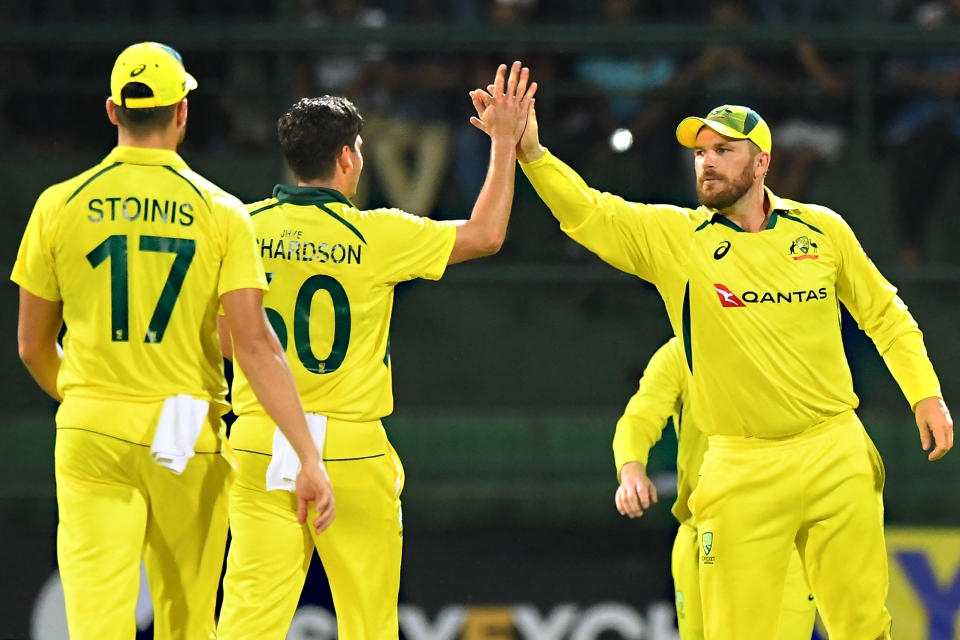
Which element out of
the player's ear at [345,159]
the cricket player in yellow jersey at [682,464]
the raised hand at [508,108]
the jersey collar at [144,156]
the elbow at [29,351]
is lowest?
the cricket player in yellow jersey at [682,464]

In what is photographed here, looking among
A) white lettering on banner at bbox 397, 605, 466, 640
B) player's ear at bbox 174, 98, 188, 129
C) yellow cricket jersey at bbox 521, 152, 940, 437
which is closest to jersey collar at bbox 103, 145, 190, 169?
player's ear at bbox 174, 98, 188, 129

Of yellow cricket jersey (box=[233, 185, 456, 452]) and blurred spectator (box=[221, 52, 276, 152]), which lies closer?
yellow cricket jersey (box=[233, 185, 456, 452])

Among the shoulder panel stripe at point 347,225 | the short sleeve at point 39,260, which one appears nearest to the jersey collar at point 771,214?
the shoulder panel stripe at point 347,225

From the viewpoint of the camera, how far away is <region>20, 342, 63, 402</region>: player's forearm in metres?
4.70

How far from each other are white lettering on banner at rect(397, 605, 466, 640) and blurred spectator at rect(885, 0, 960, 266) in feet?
12.4

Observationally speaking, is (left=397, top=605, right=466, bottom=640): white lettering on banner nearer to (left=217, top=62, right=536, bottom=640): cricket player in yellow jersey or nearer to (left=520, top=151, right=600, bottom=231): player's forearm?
(left=217, top=62, right=536, bottom=640): cricket player in yellow jersey

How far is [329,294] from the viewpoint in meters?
5.07

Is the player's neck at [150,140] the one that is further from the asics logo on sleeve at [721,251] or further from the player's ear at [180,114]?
the asics logo on sleeve at [721,251]

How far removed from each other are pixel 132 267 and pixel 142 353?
262 mm

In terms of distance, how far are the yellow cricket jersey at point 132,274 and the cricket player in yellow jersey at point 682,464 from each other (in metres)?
2.06

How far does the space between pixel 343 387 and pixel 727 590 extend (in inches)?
61.4

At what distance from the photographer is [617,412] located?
9273 mm

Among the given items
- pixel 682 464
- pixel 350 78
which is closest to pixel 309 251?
pixel 682 464

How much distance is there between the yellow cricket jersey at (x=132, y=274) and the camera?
→ 4.52 meters
